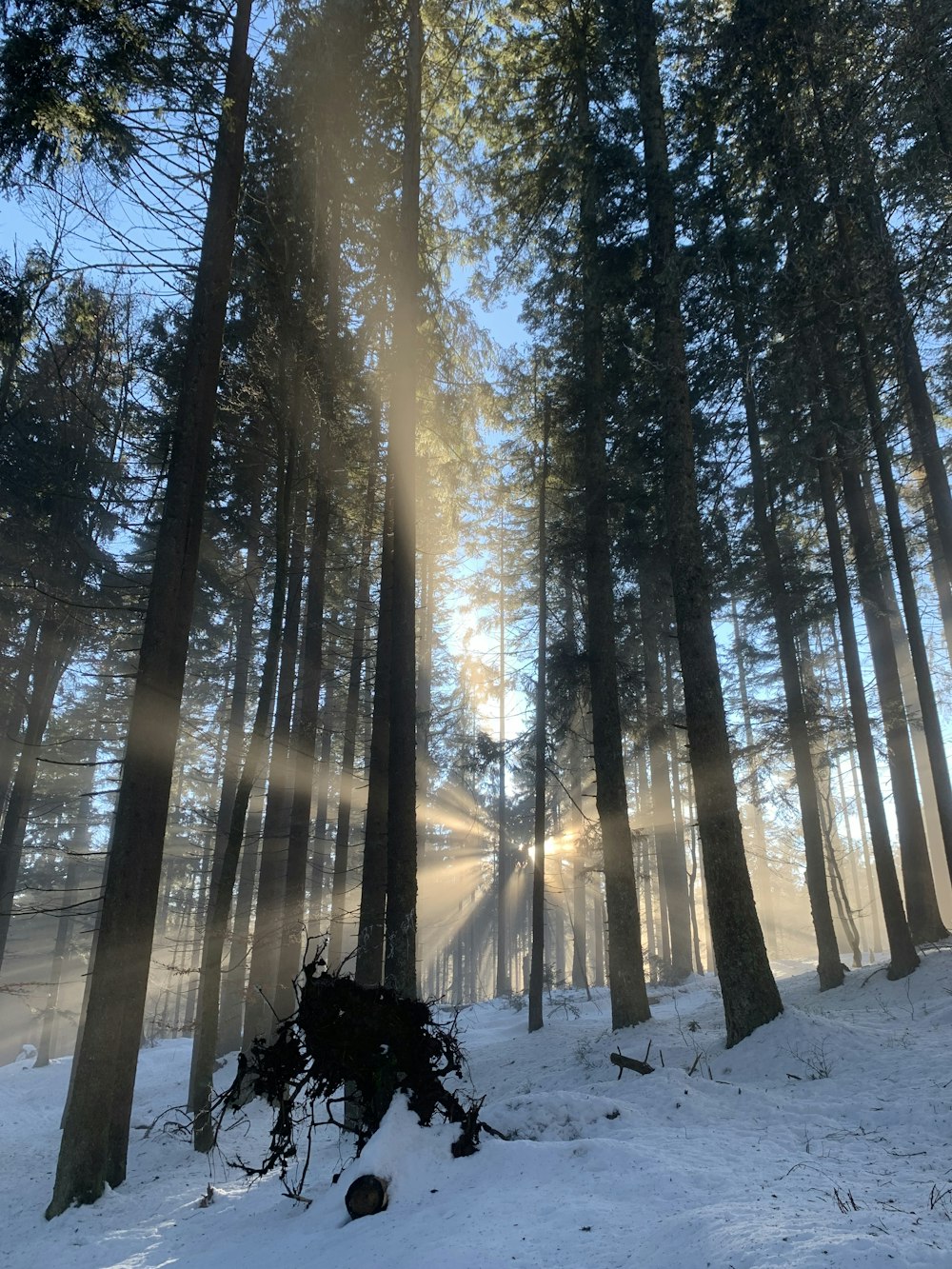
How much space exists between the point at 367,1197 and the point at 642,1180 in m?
1.61

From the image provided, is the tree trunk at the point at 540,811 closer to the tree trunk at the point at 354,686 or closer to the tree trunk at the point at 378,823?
the tree trunk at the point at 354,686

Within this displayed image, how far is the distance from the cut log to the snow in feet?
0.22

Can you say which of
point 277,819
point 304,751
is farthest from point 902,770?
point 277,819

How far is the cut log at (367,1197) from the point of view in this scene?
3.91 metres

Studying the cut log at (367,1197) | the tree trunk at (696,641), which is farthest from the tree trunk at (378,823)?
the cut log at (367,1197)

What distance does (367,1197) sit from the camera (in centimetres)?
394

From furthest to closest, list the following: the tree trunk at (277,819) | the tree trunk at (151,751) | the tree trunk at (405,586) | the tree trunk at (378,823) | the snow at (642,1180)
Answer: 1. the tree trunk at (277,819)
2. the tree trunk at (378,823)
3. the tree trunk at (405,586)
4. the tree trunk at (151,751)
5. the snow at (642,1180)

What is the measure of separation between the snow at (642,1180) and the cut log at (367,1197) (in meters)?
0.07

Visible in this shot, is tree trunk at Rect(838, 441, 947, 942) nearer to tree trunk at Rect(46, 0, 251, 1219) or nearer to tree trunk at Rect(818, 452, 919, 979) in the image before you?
tree trunk at Rect(818, 452, 919, 979)

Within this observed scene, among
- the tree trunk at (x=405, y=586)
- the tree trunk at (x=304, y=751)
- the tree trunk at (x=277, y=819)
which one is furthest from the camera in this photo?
the tree trunk at (x=277, y=819)

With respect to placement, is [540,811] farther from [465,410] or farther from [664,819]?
[465,410]

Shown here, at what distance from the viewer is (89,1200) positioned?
639cm

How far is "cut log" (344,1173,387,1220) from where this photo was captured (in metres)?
3.91

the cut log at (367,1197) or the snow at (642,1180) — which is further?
the cut log at (367,1197)
